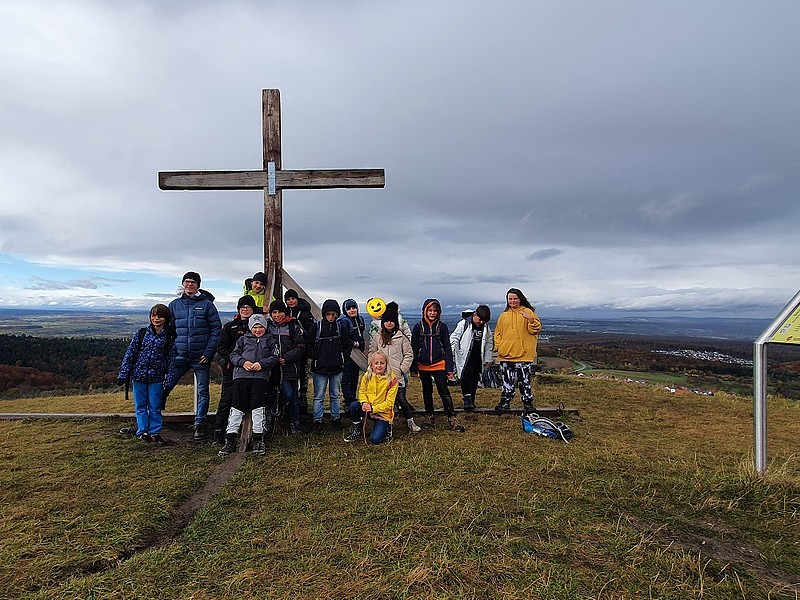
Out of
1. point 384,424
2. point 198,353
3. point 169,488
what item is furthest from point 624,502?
point 198,353

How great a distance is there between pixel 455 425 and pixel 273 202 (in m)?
4.41

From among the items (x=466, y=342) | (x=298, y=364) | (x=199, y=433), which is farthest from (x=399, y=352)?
(x=199, y=433)

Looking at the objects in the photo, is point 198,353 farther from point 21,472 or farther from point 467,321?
point 467,321

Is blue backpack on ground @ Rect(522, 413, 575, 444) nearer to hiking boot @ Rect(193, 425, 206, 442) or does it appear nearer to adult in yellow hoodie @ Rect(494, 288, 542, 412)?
adult in yellow hoodie @ Rect(494, 288, 542, 412)

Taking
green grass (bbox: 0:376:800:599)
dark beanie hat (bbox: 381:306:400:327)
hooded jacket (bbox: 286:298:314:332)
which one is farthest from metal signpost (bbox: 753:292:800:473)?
hooded jacket (bbox: 286:298:314:332)

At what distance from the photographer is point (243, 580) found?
2.88m

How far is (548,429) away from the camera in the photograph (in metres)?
6.44

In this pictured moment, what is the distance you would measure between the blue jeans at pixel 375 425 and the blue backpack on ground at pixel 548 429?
2117mm

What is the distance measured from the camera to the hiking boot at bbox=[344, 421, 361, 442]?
621 cm

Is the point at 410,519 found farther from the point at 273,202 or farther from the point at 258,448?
the point at 273,202

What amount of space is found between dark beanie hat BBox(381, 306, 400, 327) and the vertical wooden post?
5.49 feet

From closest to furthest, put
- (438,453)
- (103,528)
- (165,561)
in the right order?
(165,561) < (103,528) < (438,453)

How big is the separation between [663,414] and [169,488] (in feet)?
25.9

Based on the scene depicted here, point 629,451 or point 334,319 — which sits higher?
point 334,319
